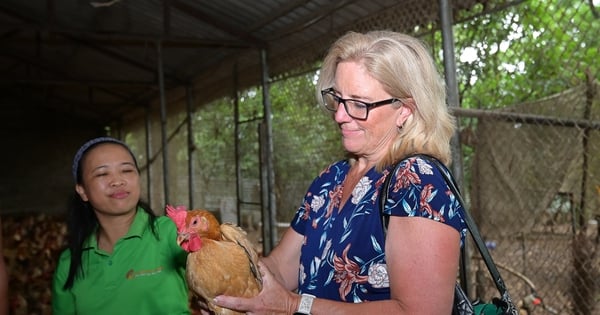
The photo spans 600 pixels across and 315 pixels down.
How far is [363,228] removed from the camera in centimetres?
180

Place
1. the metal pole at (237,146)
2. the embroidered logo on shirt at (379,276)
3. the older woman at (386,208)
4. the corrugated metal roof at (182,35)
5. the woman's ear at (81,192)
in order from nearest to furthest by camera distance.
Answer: the older woman at (386,208) → the embroidered logo on shirt at (379,276) → the woman's ear at (81,192) → the corrugated metal roof at (182,35) → the metal pole at (237,146)

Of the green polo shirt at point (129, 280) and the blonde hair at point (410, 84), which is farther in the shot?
the green polo shirt at point (129, 280)

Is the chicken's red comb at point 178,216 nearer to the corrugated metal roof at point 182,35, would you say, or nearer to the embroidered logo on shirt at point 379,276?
the embroidered logo on shirt at point 379,276

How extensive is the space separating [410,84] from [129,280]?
1.79 metres

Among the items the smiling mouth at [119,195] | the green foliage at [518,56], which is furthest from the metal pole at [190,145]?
the smiling mouth at [119,195]

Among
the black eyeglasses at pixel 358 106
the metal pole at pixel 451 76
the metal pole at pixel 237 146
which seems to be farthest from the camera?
the metal pole at pixel 237 146

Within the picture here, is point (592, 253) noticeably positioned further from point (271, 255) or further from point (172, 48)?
point (172, 48)

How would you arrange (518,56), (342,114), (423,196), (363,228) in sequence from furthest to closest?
1. (518,56)
2. (342,114)
3. (363,228)
4. (423,196)

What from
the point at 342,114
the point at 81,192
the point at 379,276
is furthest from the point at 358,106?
the point at 81,192

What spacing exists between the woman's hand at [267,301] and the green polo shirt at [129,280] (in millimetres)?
1130

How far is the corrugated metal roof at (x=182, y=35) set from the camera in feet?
22.8

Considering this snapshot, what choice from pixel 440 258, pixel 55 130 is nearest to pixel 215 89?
pixel 440 258

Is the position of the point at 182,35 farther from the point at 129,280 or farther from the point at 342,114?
the point at 342,114

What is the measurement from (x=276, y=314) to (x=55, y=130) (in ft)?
74.8
